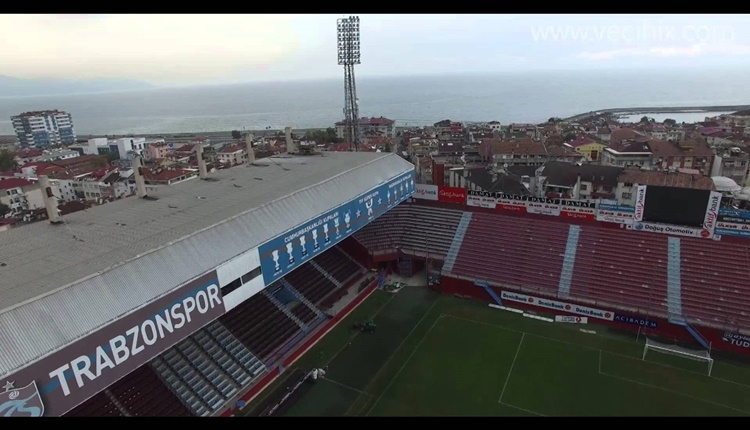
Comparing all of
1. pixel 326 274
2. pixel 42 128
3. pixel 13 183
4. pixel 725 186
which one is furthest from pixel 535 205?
pixel 42 128

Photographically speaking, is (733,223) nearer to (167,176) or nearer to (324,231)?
(324,231)

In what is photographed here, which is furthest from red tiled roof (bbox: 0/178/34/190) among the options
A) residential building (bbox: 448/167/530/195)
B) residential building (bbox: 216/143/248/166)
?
residential building (bbox: 448/167/530/195)

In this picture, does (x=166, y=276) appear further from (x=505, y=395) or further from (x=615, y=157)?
(x=615, y=157)

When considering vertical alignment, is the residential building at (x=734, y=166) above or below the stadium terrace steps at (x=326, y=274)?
above

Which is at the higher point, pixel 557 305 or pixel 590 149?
pixel 590 149

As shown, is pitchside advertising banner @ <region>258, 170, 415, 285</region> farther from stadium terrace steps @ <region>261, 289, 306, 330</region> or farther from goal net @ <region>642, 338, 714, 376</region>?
goal net @ <region>642, 338, 714, 376</region>

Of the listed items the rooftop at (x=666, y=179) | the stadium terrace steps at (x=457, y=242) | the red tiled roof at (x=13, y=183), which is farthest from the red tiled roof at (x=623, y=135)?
the red tiled roof at (x=13, y=183)

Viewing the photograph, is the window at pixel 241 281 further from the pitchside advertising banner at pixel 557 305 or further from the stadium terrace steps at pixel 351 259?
the pitchside advertising banner at pixel 557 305
